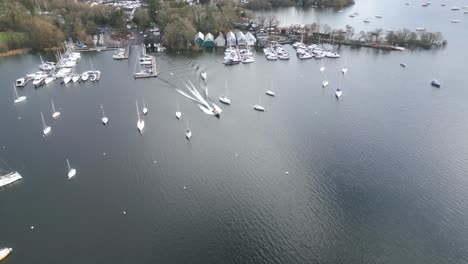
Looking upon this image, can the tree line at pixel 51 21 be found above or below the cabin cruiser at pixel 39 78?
above

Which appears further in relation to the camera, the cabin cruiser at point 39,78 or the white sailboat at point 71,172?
the cabin cruiser at point 39,78

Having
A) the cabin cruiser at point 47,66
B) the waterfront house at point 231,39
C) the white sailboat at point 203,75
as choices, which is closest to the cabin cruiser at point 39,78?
the cabin cruiser at point 47,66

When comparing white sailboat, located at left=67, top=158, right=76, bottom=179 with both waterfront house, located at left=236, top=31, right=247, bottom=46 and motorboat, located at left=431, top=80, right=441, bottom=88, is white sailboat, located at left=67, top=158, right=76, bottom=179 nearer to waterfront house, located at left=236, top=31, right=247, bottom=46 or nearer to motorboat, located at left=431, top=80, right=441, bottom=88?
waterfront house, located at left=236, top=31, right=247, bottom=46

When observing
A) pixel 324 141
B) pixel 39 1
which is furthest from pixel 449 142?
pixel 39 1

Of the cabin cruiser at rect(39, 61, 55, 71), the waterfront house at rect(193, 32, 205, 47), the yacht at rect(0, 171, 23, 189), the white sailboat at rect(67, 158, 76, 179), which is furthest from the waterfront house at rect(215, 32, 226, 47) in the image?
the yacht at rect(0, 171, 23, 189)

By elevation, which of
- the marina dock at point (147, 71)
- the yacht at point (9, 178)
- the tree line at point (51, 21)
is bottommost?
the yacht at point (9, 178)

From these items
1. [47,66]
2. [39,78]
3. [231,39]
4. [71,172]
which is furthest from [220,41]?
[71,172]

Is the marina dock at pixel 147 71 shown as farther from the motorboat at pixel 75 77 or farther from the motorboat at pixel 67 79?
the motorboat at pixel 67 79

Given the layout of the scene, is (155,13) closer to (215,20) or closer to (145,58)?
(215,20)

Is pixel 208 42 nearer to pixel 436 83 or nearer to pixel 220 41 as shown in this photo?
pixel 220 41
